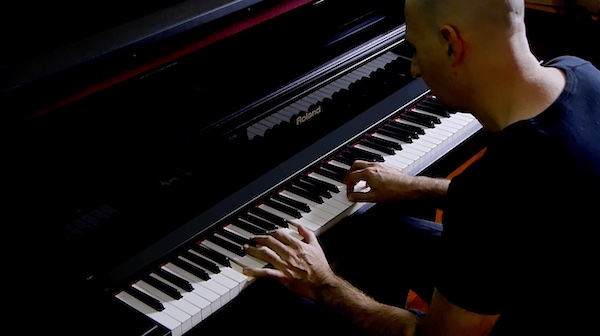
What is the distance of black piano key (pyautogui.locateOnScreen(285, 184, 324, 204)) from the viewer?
1.86m

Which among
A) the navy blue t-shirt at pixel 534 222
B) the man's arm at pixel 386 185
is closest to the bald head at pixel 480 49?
the navy blue t-shirt at pixel 534 222

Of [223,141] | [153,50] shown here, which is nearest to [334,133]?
[223,141]

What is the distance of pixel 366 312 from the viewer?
62.9 inches

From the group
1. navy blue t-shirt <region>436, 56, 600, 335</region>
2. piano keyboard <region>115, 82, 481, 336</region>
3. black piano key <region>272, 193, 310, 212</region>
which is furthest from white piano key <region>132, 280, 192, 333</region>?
navy blue t-shirt <region>436, 56, 600, 335</region>

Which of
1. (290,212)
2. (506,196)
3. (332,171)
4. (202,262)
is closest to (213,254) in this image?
(202,262)

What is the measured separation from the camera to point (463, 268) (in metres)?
1.35

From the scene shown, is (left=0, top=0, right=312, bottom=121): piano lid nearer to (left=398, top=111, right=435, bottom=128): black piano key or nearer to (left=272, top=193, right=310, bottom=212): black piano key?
(left=272, top=193, right=310, bottom=212): black piano key

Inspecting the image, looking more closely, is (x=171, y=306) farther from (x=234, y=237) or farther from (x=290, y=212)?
(x=290, y=212)

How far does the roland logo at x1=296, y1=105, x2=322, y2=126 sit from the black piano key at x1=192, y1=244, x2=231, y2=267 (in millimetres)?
458

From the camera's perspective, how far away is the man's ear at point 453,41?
1.41 m

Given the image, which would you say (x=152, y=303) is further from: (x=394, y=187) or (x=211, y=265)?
(x=394, y=187)

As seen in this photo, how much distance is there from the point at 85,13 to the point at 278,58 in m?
0.55

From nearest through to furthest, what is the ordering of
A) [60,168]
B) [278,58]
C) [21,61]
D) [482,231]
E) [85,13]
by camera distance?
[482,231] → [60,168] → [21,61] → [85,13] → [278,58]

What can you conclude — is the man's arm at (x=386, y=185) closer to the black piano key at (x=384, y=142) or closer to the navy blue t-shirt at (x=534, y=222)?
the black piano key at (x=384, y=142)
